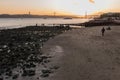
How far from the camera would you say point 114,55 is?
25.6 m

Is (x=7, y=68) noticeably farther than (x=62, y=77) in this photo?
Yes

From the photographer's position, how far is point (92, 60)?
919 inches

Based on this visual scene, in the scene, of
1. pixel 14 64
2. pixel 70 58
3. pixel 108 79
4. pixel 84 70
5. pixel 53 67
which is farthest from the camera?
pixel 70 58

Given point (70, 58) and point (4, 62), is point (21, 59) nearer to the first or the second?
point (4, 62)

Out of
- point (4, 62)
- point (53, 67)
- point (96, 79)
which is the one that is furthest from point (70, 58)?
point (96, 79)

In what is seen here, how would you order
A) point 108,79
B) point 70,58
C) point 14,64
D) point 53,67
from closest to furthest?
point 108,79 → point 53,67 → point 14,64 → point 70,58

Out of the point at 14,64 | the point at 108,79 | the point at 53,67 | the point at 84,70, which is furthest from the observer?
the point at 14,64

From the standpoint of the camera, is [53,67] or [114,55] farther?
[114,55]

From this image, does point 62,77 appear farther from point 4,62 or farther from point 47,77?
point 4,62

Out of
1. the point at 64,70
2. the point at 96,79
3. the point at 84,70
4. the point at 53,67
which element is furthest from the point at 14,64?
the point at 96,79

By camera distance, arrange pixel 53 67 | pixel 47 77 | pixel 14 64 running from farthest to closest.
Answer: pixel 14 64 → pixel 53 67 → pixel 47 77

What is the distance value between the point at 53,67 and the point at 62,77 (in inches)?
138

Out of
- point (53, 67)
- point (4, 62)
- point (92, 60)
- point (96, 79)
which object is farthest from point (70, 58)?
point (96, 79)

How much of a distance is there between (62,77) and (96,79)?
225 centimetres
